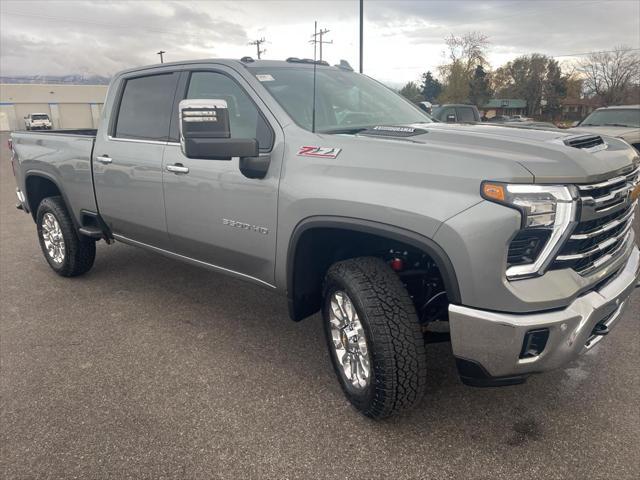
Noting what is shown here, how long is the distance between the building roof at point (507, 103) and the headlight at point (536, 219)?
2792 inches

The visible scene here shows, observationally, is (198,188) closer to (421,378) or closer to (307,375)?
(307,375)

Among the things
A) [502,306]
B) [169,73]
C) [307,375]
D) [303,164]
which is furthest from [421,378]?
[169,73]

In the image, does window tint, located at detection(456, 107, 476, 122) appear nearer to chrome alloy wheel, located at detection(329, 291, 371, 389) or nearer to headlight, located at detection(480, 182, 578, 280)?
chrome alloy wheel, located at detection(329, 291, 371, 389)

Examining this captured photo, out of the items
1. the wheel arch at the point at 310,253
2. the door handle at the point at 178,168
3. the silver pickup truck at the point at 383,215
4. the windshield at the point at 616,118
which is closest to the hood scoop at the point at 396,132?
the silver pickup truck at the point at 383,215

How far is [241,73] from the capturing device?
3.39 metres

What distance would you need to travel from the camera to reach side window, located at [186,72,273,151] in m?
3.14

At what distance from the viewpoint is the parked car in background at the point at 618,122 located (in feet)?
32.0

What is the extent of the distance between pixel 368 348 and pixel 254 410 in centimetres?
81

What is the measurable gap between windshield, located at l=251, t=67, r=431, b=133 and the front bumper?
1465 mm

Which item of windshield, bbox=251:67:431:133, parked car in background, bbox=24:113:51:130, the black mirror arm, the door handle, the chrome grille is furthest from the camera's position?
parked car in background, bbox=24:113:51:130

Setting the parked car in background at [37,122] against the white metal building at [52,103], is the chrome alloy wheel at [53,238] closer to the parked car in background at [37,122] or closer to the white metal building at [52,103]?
the parked car in background at [37,122]

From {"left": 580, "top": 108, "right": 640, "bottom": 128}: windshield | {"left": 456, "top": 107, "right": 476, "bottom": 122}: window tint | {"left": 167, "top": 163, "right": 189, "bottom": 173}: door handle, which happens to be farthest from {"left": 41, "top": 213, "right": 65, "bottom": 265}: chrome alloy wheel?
{"left": 580, "top": 108, "right": 640, "bottom": 128}: windshield

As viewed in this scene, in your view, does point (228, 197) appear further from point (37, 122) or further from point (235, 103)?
point (37, 122)

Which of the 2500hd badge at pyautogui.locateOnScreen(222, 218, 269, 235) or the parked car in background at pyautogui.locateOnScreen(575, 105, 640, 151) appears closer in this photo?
the 2500hd badge at pyautogui.locateOnScreen(222, 218, 269, 235)
